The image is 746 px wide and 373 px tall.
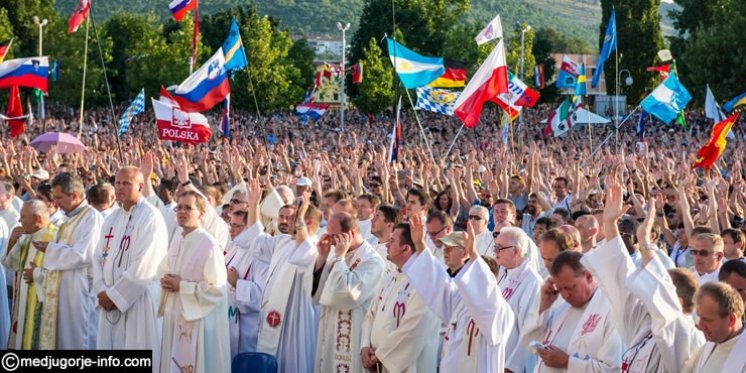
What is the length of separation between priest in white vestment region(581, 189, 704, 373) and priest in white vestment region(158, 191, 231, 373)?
3.52 m

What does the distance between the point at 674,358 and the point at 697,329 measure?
0.21 meters

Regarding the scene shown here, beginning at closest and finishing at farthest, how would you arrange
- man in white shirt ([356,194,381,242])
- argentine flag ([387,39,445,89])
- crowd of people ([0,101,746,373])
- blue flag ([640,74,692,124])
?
crowd of people ([0,101,746,373]) → man in white shirt ([356,194,381,242]) → argentine flag ([387,39,445,89]) → blue flag ([640,74,692,124])

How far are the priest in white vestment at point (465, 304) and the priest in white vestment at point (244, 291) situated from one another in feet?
10.3

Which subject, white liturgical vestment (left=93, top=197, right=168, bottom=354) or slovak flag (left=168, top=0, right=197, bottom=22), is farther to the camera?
slovak flag (left=168, top=0, right=197, bottom=22)

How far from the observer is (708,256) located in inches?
Answer: 345

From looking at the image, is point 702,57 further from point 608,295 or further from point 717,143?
point 608,295

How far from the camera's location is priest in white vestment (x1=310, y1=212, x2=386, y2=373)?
370 inches

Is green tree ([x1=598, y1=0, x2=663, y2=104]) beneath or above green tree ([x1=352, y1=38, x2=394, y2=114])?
above

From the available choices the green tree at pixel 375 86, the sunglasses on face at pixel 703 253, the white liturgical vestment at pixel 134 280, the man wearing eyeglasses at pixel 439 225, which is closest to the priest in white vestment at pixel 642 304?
the sunglasses on face at pixel 703 253

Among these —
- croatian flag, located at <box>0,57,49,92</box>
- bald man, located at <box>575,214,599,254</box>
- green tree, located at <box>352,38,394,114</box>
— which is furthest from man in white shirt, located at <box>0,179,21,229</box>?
green tree, located at <box>352,38,394,114</box>

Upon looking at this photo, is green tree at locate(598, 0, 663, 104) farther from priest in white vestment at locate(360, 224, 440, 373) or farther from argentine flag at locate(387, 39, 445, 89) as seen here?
priest in white vestment at locate(360, 224, 440, 373)

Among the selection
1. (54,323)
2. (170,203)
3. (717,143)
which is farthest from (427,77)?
(54,323)

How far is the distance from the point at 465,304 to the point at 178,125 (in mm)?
13726

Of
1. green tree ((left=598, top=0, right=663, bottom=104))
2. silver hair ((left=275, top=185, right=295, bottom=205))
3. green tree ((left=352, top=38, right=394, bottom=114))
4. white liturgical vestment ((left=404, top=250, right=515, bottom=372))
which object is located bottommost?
green tree ((left=352, top=38, right=394, bottom=114))
